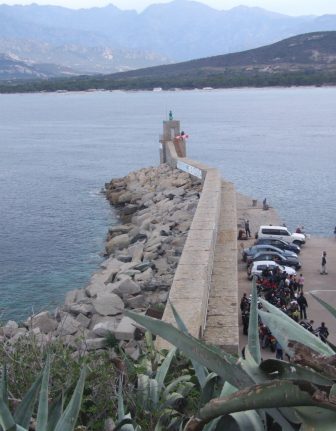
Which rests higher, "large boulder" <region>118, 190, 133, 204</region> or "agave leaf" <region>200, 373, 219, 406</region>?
"agave leaf" <region>200, 373, 219, 406</region>

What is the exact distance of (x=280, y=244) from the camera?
17.8 m

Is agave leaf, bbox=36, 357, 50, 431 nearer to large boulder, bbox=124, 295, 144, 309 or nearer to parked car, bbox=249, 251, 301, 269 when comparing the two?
large boulder, bbox=124, 295, 144, 309

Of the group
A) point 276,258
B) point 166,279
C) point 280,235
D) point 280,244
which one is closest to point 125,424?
point 166,279

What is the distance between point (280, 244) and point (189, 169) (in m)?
8.53

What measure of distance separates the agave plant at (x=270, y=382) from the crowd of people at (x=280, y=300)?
6611 mm

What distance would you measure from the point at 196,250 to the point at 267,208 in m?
16.3

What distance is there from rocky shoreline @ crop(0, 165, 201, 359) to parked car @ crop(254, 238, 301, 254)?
210 centimetres

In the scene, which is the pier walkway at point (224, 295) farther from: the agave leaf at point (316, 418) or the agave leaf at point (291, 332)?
the agave leaf at point (316, 418)

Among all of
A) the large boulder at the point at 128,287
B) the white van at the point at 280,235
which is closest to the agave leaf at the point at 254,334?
the large boulder at the point at 128,287

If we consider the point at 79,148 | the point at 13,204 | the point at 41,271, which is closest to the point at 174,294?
the point at 41,271

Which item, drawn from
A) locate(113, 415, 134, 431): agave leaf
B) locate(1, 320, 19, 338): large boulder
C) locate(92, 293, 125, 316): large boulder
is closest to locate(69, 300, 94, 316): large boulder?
locate(92, 293, 125, 316): large boulder

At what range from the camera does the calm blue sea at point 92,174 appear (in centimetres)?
1909

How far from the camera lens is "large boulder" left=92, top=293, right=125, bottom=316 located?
1066 centimetres

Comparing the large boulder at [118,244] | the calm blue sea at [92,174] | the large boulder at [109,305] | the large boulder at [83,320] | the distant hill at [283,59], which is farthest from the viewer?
the distant hill at [283,59]
